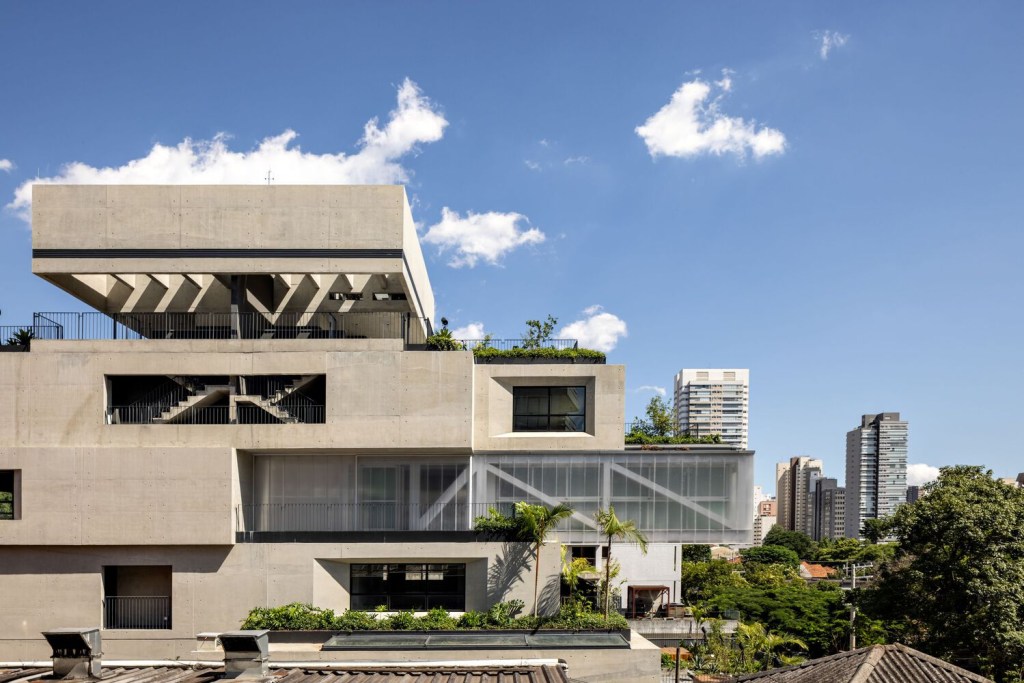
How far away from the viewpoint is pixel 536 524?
23.4 metres

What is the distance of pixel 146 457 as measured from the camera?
75.6 feet

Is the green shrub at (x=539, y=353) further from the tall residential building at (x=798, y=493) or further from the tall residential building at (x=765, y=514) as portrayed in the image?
the tall residential building at (x=765, y=514)

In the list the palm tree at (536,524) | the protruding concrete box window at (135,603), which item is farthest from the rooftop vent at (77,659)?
the palm tree at (536,524)

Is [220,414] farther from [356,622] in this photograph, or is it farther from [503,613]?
[503,613]

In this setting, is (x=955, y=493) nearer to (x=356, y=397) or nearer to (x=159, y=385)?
(x=356, y=397)

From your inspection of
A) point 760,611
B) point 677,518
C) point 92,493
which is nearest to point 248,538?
point 92,493

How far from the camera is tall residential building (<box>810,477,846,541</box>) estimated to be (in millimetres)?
136000

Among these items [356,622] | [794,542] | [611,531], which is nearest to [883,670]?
[611,531]

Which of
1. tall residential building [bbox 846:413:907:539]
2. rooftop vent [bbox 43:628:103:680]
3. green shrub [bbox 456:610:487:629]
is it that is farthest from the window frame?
tall residential building [bbox 846:413:907:539]

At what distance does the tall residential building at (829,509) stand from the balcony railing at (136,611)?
451 ft

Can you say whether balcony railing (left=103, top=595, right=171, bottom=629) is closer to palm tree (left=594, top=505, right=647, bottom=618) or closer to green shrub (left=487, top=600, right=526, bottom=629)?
green shrub (left=487, top=600, right=526, bottom=629)

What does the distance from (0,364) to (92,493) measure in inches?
232

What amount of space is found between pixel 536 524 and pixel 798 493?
144m

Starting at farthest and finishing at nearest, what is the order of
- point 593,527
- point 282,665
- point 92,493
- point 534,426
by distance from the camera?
point 534,426, point 593,527, point 92,493, point 282,665
